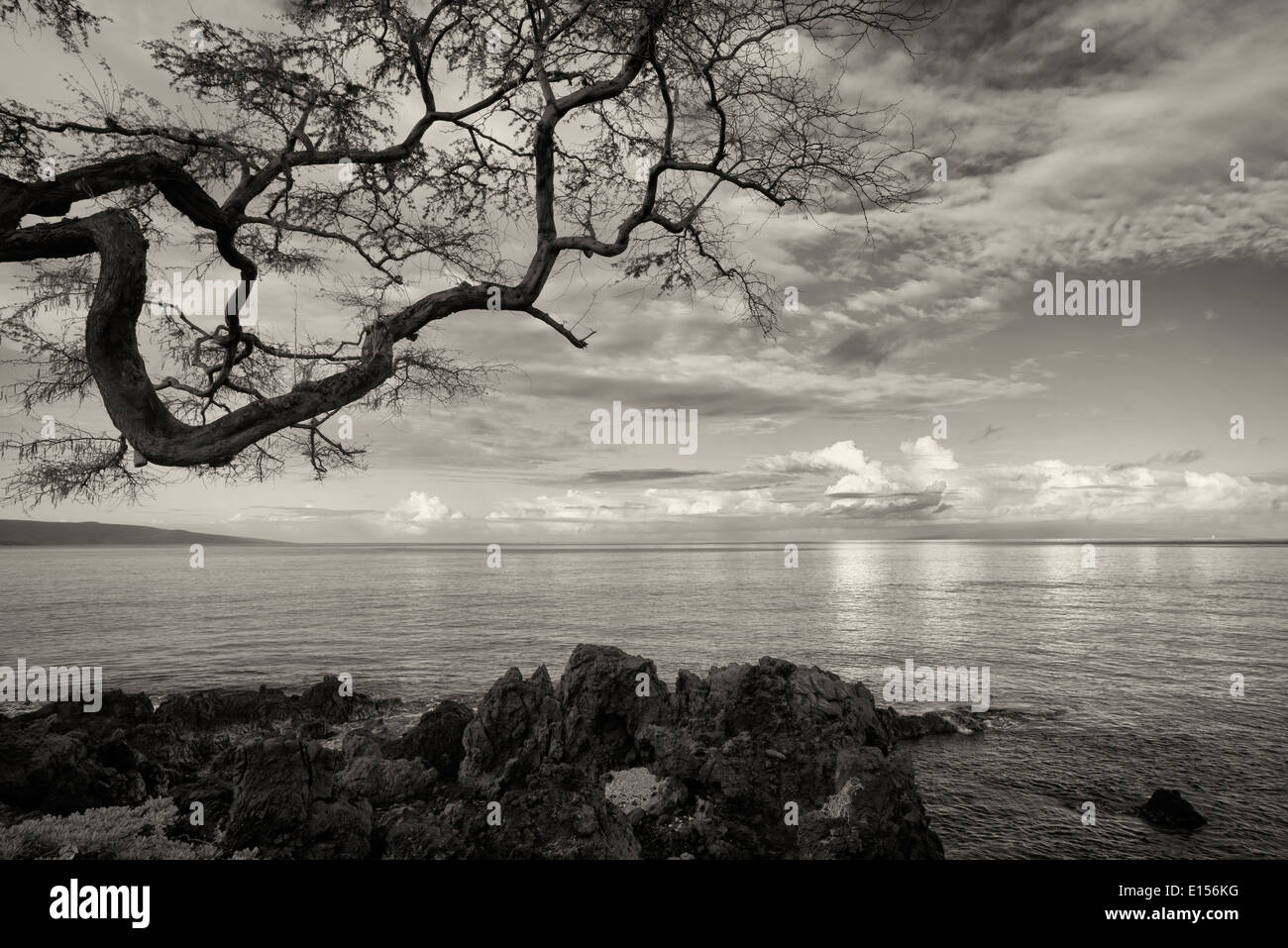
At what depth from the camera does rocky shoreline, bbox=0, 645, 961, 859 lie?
1066 cm

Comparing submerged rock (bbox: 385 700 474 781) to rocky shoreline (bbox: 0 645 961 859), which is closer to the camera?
rocky shoreline (bbox: 0 645 961 859)

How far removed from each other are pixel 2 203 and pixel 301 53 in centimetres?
478

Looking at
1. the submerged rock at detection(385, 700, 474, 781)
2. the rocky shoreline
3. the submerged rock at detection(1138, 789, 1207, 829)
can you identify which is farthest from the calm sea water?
the submerged rock at detection(385, 700, 474, 781)

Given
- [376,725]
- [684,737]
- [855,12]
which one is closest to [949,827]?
[684,737]

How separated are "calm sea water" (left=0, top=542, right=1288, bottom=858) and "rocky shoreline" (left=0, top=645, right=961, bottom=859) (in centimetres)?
514

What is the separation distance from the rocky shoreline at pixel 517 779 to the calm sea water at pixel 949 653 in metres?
5.14

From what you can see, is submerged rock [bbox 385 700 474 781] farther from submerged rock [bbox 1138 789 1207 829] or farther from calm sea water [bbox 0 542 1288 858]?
submerged rock [bbox 1138 789 1207 829]

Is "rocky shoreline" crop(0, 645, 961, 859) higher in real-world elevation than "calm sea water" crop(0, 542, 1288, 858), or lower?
higher

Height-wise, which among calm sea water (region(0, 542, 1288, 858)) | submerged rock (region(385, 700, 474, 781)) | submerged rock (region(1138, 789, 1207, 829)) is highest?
submerged rock (region(385, 700, 474, 781))

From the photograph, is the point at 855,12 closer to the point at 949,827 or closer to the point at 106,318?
the point at 106,318

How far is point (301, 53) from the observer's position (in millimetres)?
9406

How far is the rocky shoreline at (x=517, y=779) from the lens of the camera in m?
10.7

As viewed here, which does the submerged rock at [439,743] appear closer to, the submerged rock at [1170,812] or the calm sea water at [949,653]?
the calm sea water at [949,653]

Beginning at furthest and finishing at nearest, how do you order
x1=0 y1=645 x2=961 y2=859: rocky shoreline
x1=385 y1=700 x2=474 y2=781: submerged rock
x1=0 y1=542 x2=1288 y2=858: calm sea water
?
1. x1=0 y1=542 x2=1288 y2=858: calm sea water
2. x1=385 y1=700 x2=474 y2=781: submerged rock
3. x1=0 y1=645 x2=961 y2=859: rocky shoreline
